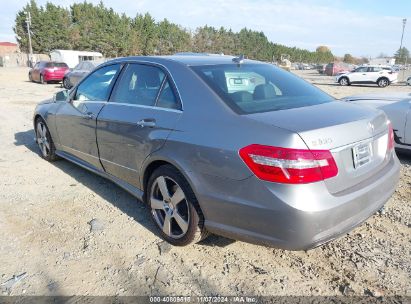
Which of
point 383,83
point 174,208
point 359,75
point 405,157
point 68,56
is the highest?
point 68,56

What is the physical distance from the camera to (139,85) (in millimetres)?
3564

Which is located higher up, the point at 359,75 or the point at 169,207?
the point at 359,75

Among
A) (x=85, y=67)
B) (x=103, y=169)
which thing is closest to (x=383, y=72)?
(x=85, y=67)

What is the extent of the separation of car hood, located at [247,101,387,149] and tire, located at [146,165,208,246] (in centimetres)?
85

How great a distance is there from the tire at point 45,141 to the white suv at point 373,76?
2538 centimetres

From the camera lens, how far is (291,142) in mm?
2258

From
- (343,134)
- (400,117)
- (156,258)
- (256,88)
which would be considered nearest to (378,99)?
(400,117)

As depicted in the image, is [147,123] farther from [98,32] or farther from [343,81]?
[98,32]

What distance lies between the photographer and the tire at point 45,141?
5.46 metres

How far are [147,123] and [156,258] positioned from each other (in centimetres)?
115

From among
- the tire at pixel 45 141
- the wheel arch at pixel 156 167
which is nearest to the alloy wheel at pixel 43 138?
the tire at pixel 45 141

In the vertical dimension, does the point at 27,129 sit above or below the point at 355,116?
below

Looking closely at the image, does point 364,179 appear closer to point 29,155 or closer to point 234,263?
point 234,263

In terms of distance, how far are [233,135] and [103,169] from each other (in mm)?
2122
